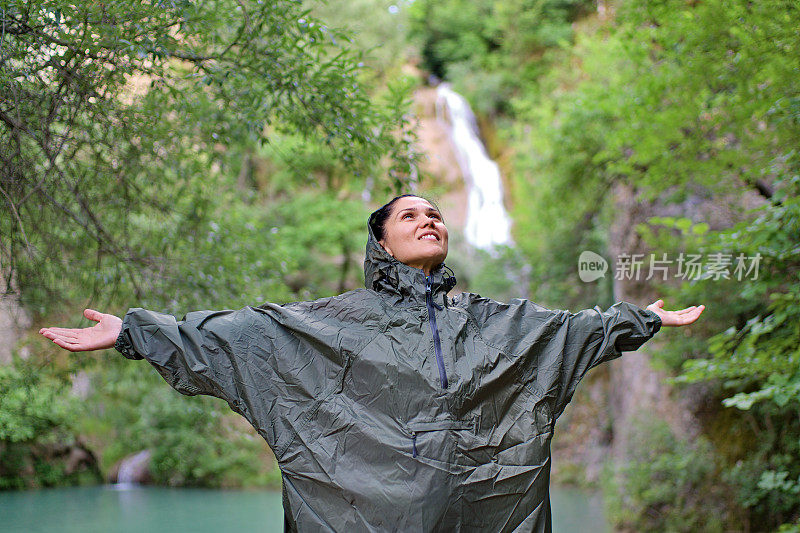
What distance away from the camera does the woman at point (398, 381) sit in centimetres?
201

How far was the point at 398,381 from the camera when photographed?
6.79ft

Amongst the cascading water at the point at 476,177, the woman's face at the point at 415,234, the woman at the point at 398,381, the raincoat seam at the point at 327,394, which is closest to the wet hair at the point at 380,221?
the woman's face at the point at 415,234

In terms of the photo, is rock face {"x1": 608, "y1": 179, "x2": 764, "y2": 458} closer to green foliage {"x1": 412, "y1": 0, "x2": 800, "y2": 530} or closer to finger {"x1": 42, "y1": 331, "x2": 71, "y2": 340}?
green foliage {"x1": 412, "y1": 0, "x2": 800, "y2": 530}

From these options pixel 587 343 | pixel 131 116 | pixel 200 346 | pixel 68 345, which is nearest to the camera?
pixel 68 345

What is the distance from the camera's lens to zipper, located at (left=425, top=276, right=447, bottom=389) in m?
2.06

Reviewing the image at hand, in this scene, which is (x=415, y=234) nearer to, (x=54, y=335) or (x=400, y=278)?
(x=400, y=278)

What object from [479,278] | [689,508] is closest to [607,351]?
[689,508]

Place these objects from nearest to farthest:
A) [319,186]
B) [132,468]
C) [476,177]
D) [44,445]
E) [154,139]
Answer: [154,139], [319,186], [44,445], [132,468], [476,177]

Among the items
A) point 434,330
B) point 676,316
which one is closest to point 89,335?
point 434,330

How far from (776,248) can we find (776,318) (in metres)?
0.41

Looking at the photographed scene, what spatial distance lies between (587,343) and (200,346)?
46.3 inches

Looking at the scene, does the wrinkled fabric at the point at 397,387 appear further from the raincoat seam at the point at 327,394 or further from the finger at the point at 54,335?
the finger at the point at 54,335

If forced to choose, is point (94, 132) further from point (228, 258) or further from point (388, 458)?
point (388, 458)

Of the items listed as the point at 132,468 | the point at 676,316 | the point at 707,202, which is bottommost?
the point at 132,468
